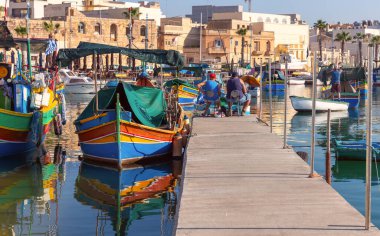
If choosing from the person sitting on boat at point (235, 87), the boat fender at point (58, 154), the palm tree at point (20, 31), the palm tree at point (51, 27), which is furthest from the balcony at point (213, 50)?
the person sitting on boat at point (235, 87)

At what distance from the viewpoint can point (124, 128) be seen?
19.2 m

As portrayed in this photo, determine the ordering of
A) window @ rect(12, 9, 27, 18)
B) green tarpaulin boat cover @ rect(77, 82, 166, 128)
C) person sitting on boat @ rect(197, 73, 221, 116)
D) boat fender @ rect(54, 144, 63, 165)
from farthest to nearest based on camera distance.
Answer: window @ rect(12, 9, 27, 18), person sitting on boat @ rect(197, 73, 221, 116), boat fender @ rect(54, 144, 63, 165), green tarpaulin boat cover @ rect(77, 82, 166, 128)

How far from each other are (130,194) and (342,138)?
542 inches

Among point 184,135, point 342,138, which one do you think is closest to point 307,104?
point 342,138

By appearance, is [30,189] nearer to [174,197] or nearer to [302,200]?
[174,197]

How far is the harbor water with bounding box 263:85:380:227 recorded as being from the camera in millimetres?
16484

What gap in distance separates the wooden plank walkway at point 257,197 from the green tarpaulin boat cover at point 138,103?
405cm

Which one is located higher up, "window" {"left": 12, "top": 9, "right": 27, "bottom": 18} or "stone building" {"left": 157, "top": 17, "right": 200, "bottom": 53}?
"window" {"left": 12, "top": 9, "right": 27, "bottom": 18}

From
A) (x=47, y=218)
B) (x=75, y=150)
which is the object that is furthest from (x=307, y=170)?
(x=75, y=150)

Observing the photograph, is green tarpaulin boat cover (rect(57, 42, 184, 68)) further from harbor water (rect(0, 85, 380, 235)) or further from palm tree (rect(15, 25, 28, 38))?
palm tree (rect(15, 25, 28, 38))

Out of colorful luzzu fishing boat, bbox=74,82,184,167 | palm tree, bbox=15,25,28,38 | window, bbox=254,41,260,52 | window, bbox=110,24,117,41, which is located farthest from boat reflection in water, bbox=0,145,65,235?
window, bbox=254,41,260,52

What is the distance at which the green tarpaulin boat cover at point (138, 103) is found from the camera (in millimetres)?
20672

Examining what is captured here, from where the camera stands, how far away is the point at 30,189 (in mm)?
17500

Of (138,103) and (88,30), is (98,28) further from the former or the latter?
(138,103)
